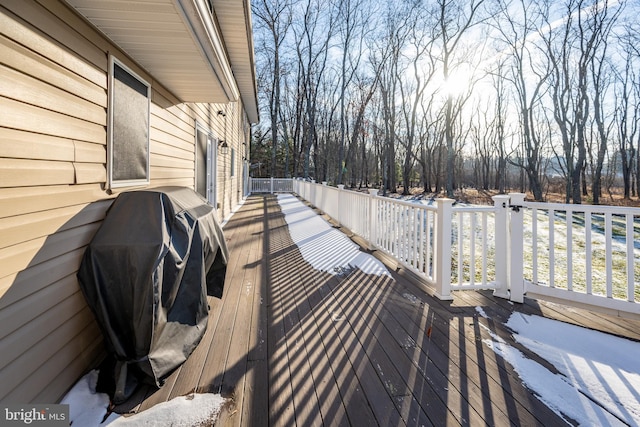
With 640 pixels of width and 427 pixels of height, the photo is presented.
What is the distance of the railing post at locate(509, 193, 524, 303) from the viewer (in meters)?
3.06

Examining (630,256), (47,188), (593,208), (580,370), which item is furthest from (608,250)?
(47,188)

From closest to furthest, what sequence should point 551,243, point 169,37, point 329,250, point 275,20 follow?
point 169,37, point 551,243, point 329,250, point 275,20

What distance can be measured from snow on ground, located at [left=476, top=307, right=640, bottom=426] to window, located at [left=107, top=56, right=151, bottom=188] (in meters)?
3.03

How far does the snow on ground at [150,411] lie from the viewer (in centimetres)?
158

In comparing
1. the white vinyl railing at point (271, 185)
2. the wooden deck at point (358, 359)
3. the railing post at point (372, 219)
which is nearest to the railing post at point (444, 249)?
the wooden deck at point (358, 359)

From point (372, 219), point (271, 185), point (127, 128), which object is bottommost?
point (372, 219)

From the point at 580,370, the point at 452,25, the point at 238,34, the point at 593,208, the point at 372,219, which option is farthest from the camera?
the point at 452,25

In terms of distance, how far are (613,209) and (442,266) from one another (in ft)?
4.60

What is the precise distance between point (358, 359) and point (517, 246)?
1971mm

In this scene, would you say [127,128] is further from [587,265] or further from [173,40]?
[587,265]

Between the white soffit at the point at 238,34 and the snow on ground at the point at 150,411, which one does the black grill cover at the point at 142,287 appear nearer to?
the snow on ground at the point at 150,411

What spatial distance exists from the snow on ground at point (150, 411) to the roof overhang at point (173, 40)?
2182mm

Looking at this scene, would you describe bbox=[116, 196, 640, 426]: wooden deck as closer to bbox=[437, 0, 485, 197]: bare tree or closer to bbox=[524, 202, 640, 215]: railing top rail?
A: bbox=[524, 202, 640, 215]: railing top rail

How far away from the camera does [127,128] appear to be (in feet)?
8.46
